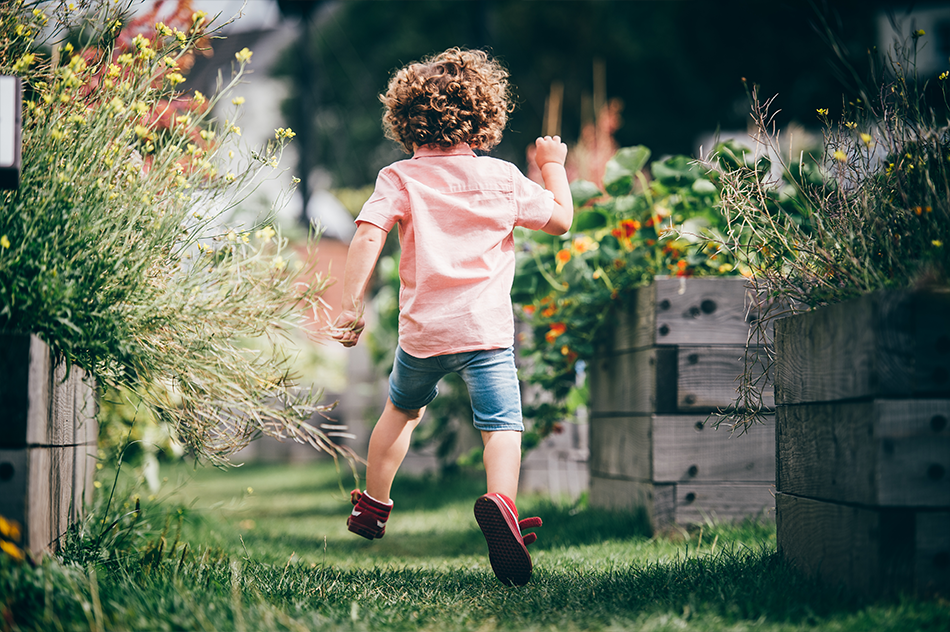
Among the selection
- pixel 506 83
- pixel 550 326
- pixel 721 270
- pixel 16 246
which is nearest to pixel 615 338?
pixel 550 326

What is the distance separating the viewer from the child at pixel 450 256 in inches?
77.8

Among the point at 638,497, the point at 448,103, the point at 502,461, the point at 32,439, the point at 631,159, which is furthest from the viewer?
the point at 631,159

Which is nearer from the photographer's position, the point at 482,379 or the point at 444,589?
the point at 444,589

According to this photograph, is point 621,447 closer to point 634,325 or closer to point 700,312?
point 634,325

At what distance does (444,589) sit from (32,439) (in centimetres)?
97

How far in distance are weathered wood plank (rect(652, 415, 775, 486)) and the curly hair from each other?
1115 millimetres

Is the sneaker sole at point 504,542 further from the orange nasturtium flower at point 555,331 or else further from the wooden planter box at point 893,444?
the orange nasturtium flower at point 555,331

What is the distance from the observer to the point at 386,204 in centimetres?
203

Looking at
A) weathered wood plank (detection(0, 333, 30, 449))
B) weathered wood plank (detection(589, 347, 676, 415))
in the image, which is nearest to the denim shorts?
weathered wood plank (detection(589, 347, 676, 415))

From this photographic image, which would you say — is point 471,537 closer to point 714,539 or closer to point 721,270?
point 714,539

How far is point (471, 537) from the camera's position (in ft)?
9.65

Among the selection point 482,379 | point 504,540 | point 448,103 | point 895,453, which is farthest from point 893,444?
point 448,103

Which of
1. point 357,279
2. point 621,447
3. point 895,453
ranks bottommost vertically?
point 621,447

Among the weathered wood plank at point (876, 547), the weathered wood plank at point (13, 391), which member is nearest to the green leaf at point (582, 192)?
the weathered wood plank at point (876, 547)
